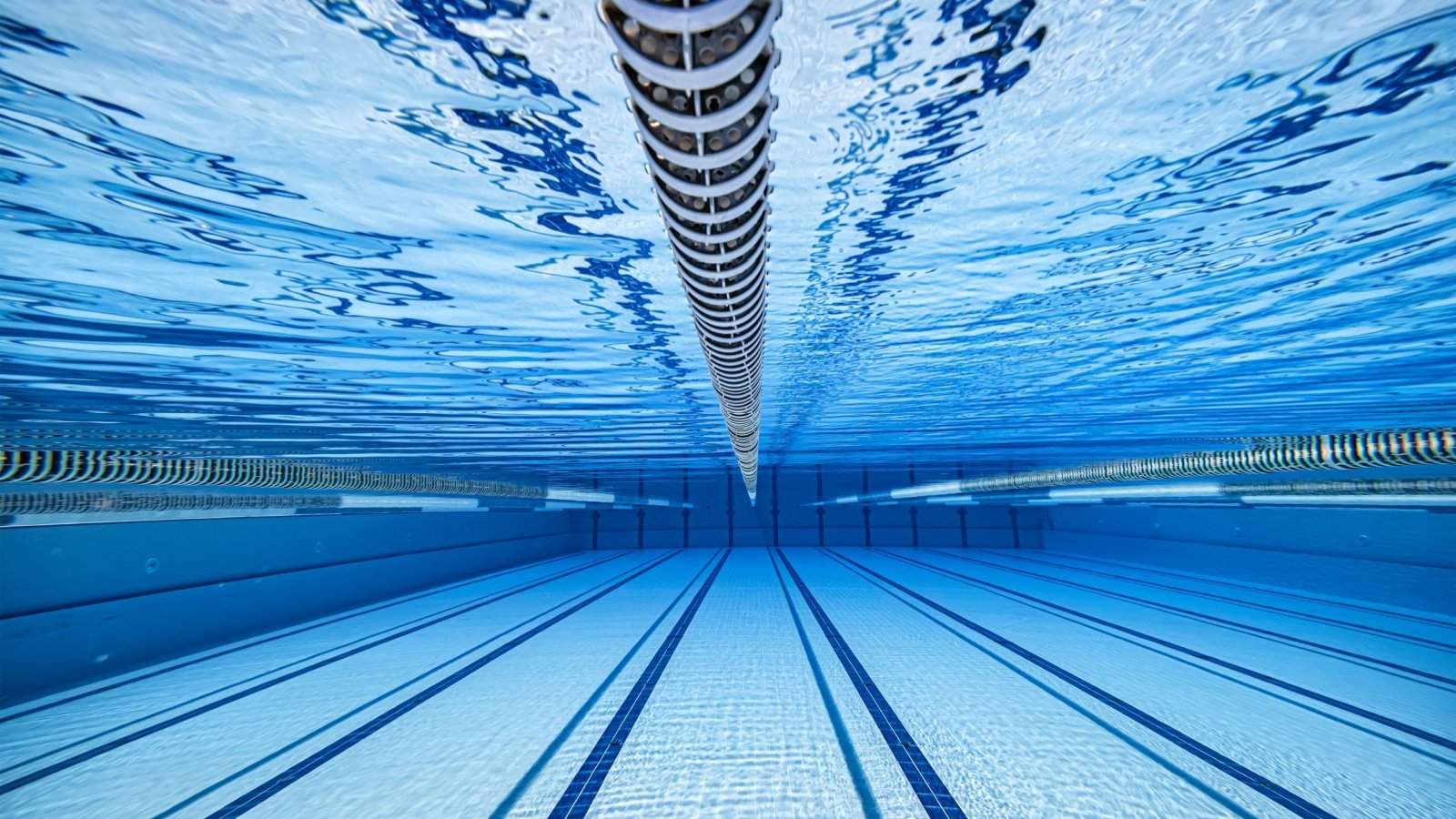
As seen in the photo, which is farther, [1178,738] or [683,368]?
[683,368]

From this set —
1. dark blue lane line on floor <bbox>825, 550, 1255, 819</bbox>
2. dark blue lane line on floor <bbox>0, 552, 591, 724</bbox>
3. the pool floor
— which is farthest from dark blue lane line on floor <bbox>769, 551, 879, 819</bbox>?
dark blue lane line on floor <bbox>0, 552, 591, 724</bbox>

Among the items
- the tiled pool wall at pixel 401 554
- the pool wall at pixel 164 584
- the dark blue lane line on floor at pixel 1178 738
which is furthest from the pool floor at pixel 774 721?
the tiled pool wall at pixel 401 554

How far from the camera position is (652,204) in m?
2.30

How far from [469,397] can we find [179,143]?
10.7 feet

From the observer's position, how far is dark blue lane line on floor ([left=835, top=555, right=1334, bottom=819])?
3174mm

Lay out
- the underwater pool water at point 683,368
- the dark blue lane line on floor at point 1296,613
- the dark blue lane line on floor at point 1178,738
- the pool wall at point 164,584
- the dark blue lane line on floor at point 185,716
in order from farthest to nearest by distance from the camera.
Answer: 1. the dark blue lane line on floor at point 1296,613
2. the pool wall at point 164,584
3. the dark blue lane line on floor at point 185,716
4. the dark blue lane line on floor at point 1178,738
5. the underwater pool water at point 683,368

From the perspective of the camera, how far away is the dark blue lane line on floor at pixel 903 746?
10.5 feet

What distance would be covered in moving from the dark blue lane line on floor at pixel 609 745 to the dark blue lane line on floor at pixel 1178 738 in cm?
393

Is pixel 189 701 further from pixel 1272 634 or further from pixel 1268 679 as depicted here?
pixel 1272 634

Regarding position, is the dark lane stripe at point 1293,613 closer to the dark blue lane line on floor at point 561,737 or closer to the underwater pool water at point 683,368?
the underwater pool water at point 683,368

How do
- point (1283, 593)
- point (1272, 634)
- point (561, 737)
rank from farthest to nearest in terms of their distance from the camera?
point (1283, 593) < point (1272, 634) < point (561, 737)

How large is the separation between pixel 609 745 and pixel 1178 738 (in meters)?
4.18

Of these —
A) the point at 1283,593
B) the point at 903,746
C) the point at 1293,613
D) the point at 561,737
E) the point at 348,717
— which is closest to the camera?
the point at 903,746

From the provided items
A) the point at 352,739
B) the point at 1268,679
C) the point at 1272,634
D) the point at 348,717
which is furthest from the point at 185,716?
the point at 1272,634
